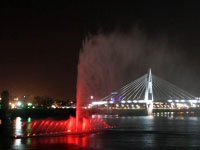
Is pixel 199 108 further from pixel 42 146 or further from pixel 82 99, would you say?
pixel 42 146

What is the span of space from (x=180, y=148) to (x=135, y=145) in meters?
2.79

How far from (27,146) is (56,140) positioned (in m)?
3.46

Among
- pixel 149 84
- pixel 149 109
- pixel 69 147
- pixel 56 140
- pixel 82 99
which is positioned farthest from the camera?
pixel 149 109

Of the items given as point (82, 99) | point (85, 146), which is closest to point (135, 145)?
point (85, 146)

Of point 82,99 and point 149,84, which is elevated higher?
point 149,84

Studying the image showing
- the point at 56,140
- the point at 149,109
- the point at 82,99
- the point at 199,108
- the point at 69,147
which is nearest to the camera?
the point at 69,147

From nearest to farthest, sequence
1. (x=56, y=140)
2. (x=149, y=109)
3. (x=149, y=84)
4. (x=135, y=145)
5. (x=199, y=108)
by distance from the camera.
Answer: (x=135, y=145), (x=56, y=140), (x=149, y=84), (x=149, y=109), (x=199, y=108)

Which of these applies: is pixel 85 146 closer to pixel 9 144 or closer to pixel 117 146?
pixel 117 146

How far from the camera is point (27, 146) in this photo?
2323cm

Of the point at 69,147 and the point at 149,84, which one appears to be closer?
the point at 69,147

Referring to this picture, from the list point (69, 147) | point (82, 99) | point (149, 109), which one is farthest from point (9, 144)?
point (149, 109)

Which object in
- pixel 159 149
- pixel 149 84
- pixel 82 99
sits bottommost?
pixel 159 149

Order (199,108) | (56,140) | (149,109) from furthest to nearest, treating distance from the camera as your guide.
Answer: (199,108)
(149,109)
(56,140)

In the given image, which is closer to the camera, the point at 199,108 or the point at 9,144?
the point at 9,144
